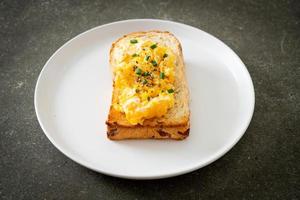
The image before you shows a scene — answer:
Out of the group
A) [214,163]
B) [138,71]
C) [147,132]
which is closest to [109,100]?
[138,71]

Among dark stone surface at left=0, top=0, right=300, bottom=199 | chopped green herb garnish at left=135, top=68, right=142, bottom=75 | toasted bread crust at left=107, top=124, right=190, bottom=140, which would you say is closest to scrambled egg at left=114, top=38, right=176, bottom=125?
chopped green herb garnish at left=135, top=68, right=142, bottom=75

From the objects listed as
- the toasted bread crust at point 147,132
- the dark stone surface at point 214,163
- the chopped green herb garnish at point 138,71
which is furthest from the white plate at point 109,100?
the chopped green herb garnish at point 138,71

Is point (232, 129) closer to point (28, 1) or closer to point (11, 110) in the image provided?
point (11, 110)

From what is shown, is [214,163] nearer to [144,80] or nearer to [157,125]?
[157,125]

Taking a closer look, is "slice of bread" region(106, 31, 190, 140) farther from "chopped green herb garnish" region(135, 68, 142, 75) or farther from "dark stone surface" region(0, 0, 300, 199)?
"dark stone surface" region(0, 0, 300, 199)

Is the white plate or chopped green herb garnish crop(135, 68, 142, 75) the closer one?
the white plate

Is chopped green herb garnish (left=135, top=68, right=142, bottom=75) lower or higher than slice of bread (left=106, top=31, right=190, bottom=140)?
higher

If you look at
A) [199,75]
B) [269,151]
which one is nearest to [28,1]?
[199,75]
